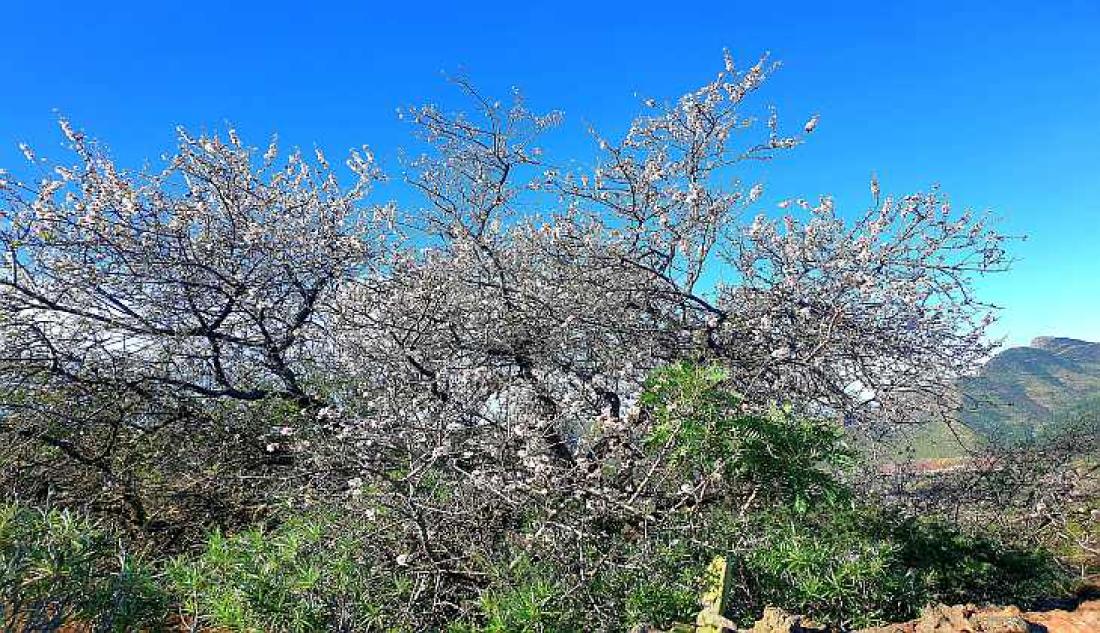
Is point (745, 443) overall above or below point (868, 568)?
above

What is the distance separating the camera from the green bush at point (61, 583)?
274 cm

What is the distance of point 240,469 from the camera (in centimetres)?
663

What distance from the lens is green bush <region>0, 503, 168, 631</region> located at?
2736 millimetres

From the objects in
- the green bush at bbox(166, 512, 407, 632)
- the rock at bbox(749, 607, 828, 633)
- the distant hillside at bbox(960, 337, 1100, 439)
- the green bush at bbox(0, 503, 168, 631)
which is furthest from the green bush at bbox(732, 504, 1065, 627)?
the distant hillside at bbox(960, 337, 1100, 439)

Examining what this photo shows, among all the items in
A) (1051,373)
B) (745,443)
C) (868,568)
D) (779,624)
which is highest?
(1051,373)

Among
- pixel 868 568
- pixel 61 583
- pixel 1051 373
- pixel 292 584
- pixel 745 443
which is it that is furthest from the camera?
pixel 1051 373

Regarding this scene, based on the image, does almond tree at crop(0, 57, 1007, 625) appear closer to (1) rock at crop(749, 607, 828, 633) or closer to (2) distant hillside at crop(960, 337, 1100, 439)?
(1) rock at crop(749, 607, 828, 633)

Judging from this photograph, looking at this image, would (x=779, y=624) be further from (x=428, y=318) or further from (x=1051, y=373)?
(x=1051, y=373)

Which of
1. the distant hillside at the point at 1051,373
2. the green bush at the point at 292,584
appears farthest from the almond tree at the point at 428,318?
the distant hillside at the point at 1051,373

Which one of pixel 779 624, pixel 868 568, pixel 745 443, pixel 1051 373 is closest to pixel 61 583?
pixel 779 624

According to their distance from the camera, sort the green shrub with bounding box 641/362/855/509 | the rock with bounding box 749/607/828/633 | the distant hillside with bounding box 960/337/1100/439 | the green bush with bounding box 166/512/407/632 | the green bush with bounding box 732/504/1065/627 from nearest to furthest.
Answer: the rock with bounding box 749/607/828/633
the green bush with bounding box 166/512/407/632
the green bush with bounding box 732/504/1065/627
the green shrub with bounding box 641/362/855/509
the distant hillside with bounding box 960/337/1100/439

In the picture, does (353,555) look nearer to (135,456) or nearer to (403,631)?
(403,631)

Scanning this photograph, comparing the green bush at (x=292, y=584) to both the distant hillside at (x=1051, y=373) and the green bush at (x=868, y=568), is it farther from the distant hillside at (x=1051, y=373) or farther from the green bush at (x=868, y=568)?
the distant hillside at (x=1051, y=373)

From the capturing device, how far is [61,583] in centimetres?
287
